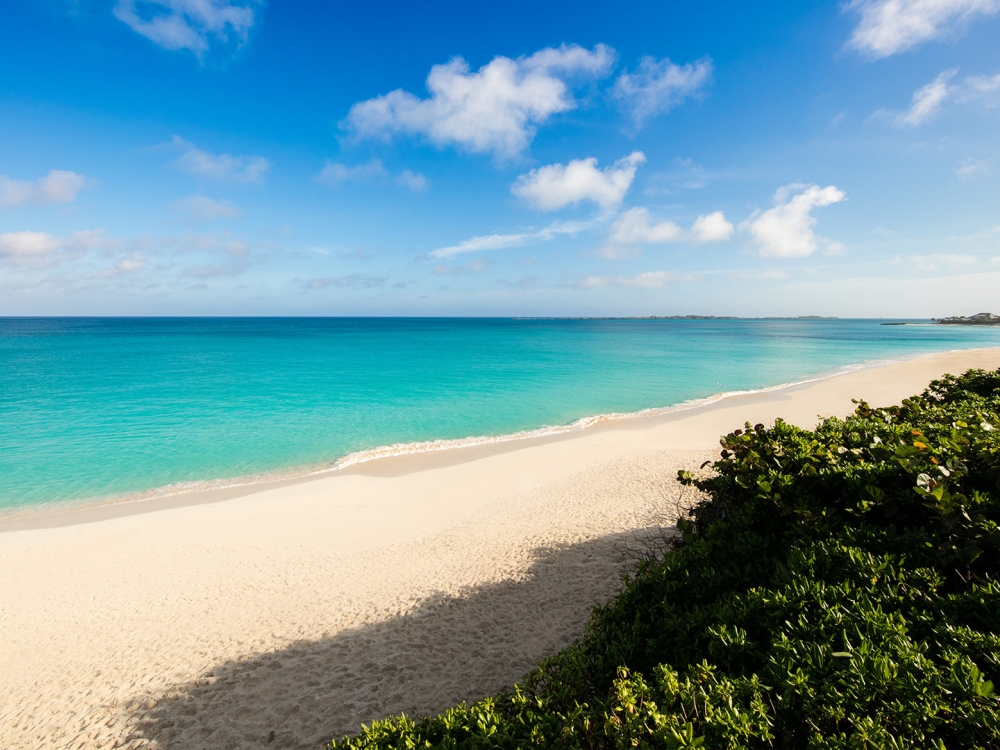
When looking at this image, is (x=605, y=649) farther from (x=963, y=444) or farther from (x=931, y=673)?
(x=963, y=444)

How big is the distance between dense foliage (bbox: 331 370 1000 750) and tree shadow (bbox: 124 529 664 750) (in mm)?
2493

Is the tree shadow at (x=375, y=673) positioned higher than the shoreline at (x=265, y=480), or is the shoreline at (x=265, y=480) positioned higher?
the tree shadow at (x=375, y=673)

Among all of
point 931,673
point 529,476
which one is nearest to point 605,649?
point 931,673

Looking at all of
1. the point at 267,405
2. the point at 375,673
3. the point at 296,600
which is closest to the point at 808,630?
the point at 375,673

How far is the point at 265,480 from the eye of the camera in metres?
14.7

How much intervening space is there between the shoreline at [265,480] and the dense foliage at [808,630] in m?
12.5

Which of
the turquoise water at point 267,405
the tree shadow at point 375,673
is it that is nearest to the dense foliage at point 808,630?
the tree shadow at point 375,673

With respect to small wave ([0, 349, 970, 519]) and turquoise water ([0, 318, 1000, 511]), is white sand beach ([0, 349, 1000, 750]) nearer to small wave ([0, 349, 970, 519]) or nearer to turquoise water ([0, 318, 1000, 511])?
small wave ([0, 349, 970, 519])

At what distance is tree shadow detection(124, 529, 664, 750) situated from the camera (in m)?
5.02

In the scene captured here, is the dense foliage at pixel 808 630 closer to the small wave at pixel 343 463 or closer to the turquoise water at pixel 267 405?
the small wave at pixel 343 463

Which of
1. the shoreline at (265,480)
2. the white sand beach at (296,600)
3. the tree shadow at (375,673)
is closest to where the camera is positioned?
the tree shadow at (375,673)

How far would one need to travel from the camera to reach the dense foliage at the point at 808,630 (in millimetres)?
2227

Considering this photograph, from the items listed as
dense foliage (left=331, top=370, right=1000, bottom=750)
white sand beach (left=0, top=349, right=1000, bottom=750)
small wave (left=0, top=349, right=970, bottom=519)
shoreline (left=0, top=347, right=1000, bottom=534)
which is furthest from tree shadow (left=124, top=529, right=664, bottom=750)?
small wave (left=0, top=349, right=970, bottom=519)

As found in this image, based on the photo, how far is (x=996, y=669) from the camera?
2238 mm
